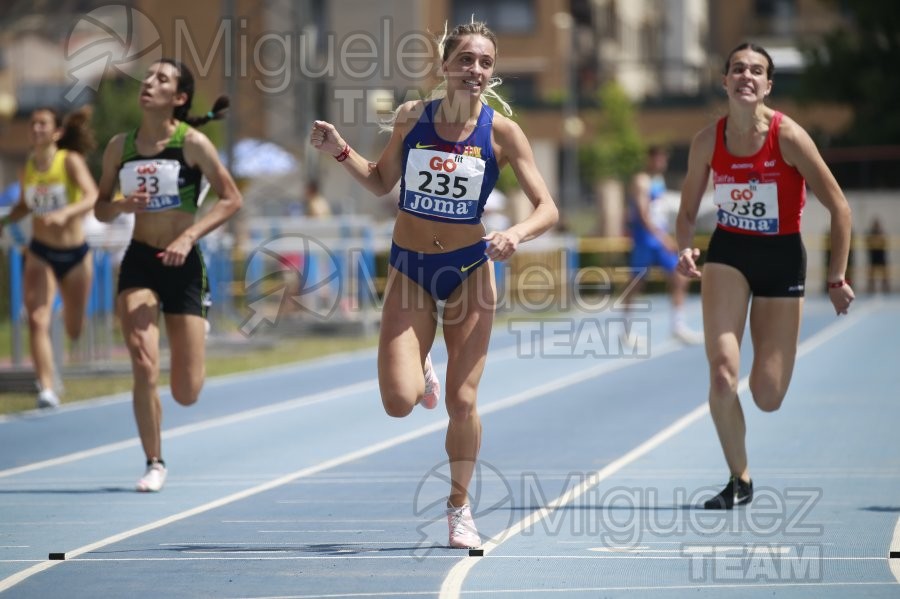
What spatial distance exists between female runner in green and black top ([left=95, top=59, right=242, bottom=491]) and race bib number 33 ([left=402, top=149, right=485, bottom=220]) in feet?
7.47

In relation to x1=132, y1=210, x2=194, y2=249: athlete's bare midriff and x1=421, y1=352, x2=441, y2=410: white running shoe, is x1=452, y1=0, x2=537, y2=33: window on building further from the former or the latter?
x1=421, y1=352, x2=441, y2=410: white running shoe

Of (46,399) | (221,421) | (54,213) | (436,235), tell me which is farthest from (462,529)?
(46,399)

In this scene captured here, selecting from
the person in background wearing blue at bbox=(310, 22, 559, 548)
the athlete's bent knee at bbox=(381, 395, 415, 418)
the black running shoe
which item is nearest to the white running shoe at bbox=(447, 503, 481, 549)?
the person in background wearing blue at bbox=(310, 22, 559, 548)

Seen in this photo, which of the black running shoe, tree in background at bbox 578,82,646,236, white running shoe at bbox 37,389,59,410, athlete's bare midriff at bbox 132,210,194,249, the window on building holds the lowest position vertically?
the black running shoe

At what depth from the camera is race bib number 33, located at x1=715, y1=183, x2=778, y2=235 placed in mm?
8055

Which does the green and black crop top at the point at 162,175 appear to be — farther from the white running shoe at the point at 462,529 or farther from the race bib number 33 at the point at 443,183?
the white running shoe at the point at 462,529

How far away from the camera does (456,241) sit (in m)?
7.16

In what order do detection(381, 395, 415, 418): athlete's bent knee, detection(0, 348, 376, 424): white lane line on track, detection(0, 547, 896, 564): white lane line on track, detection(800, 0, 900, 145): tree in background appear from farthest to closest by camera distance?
→ 1. detection(800, 0, 900, 145): tree in background
2. detection(0, 348, 376, 424): white lane line on track
3. detection(381, 395, 415, 418): athlete's bent knee
4. detection(0, 547, 896, 564): white lane line on track

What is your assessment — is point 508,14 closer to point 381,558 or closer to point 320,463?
point 320,463

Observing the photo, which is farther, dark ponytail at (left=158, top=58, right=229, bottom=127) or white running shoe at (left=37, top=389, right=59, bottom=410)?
white running shoe at (left=37, top=389, right=59, bottom=410)

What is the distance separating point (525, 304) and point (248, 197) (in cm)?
1183

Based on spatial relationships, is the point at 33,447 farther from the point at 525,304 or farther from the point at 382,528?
the point at 525,304

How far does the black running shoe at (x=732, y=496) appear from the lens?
26.6 feet

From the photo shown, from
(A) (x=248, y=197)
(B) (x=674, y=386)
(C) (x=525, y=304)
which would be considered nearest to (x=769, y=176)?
(B) (x=674, y=386)
